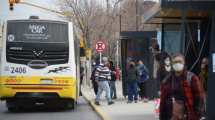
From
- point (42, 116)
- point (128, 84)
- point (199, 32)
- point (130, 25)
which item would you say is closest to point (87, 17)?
point (130, 25)

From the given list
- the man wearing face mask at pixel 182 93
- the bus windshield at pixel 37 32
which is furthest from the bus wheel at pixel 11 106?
the man wearing face mask at pixel 182 93

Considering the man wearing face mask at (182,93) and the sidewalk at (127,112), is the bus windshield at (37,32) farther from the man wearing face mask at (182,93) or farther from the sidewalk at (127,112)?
the man wearing face mask at (182,93)


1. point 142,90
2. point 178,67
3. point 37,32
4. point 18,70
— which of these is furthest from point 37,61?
point 178,67

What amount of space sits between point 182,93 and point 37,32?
12.2 m

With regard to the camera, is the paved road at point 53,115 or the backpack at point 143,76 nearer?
the paved road at point 53,115

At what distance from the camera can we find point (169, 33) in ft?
57.5

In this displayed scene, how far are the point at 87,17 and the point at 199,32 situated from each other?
4826cm

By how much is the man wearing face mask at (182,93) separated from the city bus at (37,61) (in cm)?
1124

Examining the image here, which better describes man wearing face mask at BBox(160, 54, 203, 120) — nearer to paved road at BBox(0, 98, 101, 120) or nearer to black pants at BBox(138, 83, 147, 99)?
paved road at BBox(0, 98, 101, 120)

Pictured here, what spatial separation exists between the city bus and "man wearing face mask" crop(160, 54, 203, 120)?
1124cm

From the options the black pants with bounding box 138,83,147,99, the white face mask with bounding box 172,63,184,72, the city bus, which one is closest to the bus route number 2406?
the city bus

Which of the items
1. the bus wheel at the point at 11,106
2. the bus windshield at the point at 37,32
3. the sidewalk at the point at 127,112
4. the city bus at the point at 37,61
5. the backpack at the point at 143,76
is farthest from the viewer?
the backpack at the point at 143,76

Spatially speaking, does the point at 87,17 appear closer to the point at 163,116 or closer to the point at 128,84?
the point at 128,84

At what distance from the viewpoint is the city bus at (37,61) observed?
68.2ft
